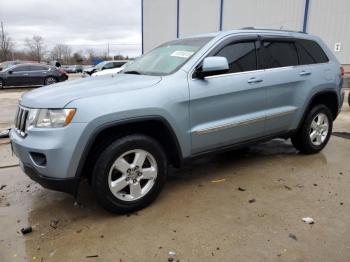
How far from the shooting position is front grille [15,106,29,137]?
3057mm

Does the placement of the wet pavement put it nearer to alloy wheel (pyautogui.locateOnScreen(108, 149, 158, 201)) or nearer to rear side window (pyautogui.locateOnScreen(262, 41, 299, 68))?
alloy wheel (pyautogui.locateOnScreen(108, 149, 158, 201))

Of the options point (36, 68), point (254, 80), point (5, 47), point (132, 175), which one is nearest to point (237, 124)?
point (254, 80)

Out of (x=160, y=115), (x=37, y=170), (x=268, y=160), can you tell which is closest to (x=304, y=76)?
(x=268, y=160)

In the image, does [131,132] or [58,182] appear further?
[131,132]

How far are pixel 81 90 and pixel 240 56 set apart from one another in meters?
1.94

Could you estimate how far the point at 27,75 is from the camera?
1889 cm

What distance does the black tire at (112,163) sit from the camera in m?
2.94

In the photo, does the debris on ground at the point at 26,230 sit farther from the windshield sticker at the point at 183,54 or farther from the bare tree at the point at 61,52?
the bare tree at the point at 61,52

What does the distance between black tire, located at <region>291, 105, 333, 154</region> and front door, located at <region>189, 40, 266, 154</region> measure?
3.10 ft

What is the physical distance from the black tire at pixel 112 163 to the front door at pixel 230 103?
1.47 feet

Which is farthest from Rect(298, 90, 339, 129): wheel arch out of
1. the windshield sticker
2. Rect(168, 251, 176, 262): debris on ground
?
Rect(168, 251, 176, 262): debris on ground

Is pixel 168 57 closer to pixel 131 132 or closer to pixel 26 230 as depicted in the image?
pixel 131 132

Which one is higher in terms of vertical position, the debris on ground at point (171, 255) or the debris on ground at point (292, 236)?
the debris on ground at point (292, 236)

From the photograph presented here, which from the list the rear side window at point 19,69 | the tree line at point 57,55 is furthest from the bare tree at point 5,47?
the rear side window at point 19,69
